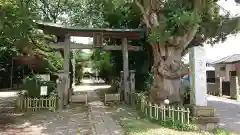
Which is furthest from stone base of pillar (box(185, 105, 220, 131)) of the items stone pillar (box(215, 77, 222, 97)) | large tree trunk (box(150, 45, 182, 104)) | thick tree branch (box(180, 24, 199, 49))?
stone pillar (box(215, 77, 222, 97))

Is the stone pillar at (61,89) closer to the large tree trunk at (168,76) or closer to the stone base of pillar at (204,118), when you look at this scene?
the large tree trunk at (168,76)

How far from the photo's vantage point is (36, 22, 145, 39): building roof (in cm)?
1502

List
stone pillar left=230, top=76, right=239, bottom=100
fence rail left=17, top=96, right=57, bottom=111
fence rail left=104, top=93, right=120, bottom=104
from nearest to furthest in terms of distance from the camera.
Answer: fence rail left=17, top=96, right=57, bottom=111, fence rail left=104, top=93, right=120, bottom=104, stone pillar left=230, top=76, right=239, bottom=100

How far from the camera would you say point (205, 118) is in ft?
29.5

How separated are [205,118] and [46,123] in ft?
19.8

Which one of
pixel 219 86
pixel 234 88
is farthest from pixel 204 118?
pixel 219 86

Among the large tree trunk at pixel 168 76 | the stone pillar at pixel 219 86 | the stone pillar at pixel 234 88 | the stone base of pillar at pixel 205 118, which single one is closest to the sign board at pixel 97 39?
the large tree trunk at pixel 168 76

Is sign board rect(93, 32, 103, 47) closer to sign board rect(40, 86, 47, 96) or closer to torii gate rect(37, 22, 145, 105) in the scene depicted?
torii gate rect(37, 22, 145, 105)

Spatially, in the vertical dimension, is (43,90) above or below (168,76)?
below

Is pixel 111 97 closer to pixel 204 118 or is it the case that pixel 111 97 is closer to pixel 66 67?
pixel 66 67

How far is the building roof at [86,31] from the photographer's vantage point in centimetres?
1502

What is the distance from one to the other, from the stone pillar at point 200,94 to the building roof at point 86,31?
6.64m

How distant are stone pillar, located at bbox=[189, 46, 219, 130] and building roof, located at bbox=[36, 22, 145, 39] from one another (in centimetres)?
664

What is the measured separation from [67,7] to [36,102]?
41.9 feet
